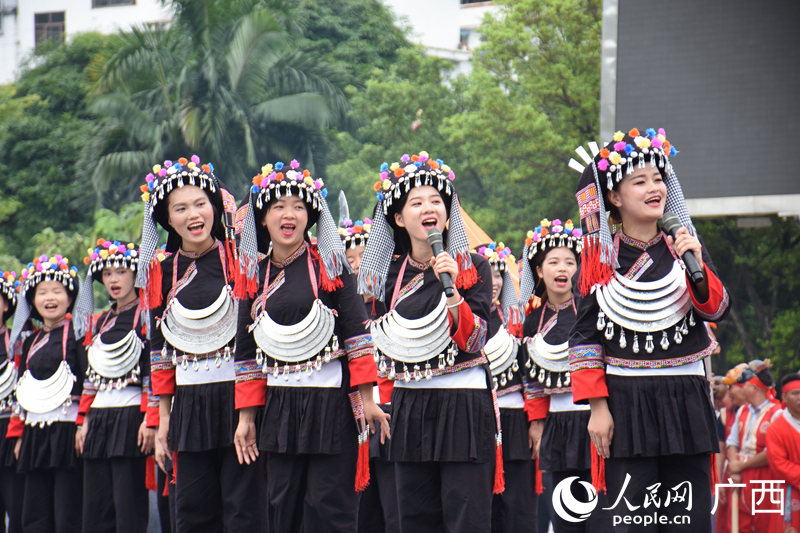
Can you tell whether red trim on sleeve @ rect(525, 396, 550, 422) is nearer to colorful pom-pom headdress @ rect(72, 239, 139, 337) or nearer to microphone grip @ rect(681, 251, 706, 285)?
microphone grip @ rect(681, 251, 706, 285)

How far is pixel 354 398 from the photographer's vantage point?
18.4 ft

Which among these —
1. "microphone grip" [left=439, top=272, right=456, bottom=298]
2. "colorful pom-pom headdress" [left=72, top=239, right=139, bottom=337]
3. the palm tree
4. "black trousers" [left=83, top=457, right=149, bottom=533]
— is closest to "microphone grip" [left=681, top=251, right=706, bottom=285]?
"microphone grip" [left=439, top=272, right=456, bottom=298]

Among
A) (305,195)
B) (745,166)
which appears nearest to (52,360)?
(305,195)

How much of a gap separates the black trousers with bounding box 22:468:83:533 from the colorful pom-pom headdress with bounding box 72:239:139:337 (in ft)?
3.83

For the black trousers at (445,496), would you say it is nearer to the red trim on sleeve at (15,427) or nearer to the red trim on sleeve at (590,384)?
the red trim on sleeve at (590,384)

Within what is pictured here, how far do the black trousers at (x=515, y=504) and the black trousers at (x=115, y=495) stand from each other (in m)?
2.55

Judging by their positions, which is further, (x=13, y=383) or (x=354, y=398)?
(x=13, y=383)

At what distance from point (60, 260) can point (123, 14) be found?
3416cm

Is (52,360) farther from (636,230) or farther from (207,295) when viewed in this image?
(636,230)

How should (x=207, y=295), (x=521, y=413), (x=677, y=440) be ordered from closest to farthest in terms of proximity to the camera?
(x=677, y=440) < (x=207, y=295) < (x=521, y=413)

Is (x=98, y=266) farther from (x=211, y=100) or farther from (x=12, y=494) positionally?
(x=211, y=100)

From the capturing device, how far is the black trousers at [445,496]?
5.07 metres

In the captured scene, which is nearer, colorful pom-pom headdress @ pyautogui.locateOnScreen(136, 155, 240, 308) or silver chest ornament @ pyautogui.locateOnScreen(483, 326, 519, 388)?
colorful pom-pom headdress @ pyautogui.locateOnScreen(136, 155, 240, 308)

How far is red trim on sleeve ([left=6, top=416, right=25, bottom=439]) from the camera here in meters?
8.72
